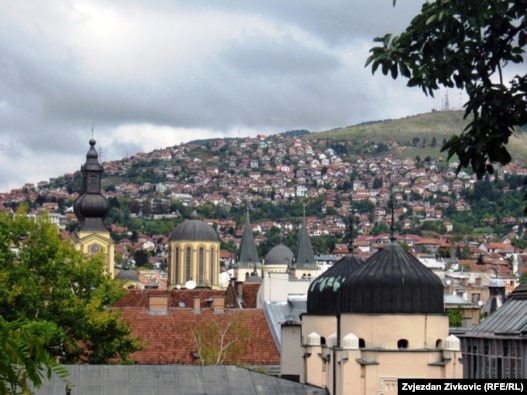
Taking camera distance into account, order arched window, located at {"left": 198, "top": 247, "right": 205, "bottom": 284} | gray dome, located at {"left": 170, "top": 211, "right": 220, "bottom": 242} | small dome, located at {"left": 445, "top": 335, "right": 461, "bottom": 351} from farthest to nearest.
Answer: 1. gray dome, located at {"left": 170, "top": 211, "right": 220, "bottom": 242}
2. arched window, located at {"left": 198, "top": 247, "right": 205, "bottom": 284}
3. small dome, located at {"left": 445, "top": 335, "right": 461, "bottom": 351}

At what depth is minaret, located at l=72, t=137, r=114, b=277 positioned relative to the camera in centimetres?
11156

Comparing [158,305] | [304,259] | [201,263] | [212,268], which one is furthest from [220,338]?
[304,259]

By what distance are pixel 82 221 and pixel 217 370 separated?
82.3m

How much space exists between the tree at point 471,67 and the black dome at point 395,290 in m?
19.9

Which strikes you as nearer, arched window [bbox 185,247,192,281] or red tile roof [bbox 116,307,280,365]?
red tile roof [bbox 116,307,280,365]

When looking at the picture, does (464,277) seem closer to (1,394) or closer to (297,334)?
(297,334)

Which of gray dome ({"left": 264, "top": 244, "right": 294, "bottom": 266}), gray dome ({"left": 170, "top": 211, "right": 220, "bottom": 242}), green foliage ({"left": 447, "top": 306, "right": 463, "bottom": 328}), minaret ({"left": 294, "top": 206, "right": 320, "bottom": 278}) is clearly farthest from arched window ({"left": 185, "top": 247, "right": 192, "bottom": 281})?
green foliage ({"left": 447, "top": 306, "right": 463, "bottom": 328})

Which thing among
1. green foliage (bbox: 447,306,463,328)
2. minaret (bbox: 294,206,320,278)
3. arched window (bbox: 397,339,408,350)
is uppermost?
minaret (bbox: 294,206,320,278)

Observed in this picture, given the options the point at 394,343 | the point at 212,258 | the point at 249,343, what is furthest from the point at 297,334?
the point at 212,258

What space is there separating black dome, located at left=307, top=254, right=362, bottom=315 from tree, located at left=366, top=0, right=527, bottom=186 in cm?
2367

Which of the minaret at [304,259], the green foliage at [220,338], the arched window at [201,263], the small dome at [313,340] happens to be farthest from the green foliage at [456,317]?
the minaret at [304,259]

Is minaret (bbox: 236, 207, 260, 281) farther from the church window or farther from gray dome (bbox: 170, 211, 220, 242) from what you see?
the church window

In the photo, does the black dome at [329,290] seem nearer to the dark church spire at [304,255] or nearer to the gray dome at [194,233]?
the gray dome at [194,233]

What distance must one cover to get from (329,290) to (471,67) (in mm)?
25100
